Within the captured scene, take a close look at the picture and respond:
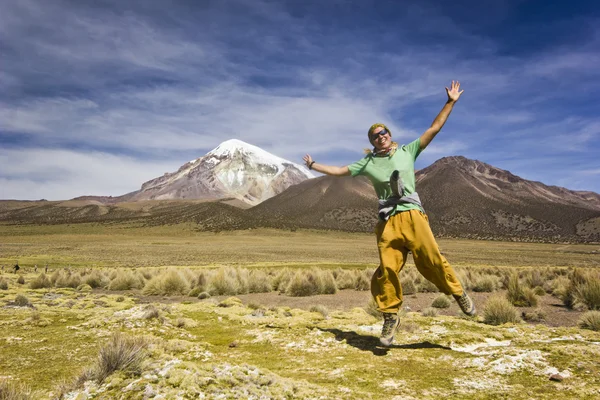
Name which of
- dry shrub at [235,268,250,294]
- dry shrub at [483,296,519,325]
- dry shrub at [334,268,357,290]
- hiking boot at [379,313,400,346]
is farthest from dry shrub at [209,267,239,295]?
hiking boot at [379,313,400,346]

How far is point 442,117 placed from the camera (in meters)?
4.95

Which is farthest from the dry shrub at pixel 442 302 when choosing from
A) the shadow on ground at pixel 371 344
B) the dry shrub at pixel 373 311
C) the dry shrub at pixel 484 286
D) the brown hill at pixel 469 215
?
the brown hill at pixel 469 215

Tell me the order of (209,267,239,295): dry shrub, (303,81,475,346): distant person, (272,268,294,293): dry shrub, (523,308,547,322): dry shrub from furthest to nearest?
(272,268,294,293): dry shrub < (209,267,239,295): dry shrub < (523,308,547,322): dry shrub < (303,81,475,346): distant person

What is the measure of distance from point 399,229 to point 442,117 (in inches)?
61.6

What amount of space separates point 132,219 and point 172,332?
15129 cm

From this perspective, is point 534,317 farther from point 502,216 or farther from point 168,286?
point 502,216

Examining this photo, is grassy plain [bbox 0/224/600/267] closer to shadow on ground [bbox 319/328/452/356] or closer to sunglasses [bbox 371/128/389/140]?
shadow on ground [bbox 319/328/452/356]

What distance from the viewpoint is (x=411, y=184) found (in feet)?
16.6

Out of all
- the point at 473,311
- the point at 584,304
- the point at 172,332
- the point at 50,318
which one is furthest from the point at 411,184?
the point at 584,304

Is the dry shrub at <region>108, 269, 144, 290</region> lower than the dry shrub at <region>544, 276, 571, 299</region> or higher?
lower

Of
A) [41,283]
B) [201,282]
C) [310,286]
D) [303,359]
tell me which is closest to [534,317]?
[303,359]

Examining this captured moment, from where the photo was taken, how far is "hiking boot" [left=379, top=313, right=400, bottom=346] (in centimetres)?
464

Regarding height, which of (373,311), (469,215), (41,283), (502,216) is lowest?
(41,283)

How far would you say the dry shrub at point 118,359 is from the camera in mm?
3244
